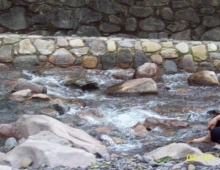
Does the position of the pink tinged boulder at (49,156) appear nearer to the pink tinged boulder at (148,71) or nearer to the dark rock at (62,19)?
the pink tinged boulder at (148,71)

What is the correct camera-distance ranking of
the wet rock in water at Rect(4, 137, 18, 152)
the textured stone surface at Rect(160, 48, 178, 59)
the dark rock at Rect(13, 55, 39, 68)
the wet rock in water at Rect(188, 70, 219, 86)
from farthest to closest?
the textured stone surface at Rect(160, 48, 178, 59), the dark rock at Rect(13, 55, 39, 68), the wet rock in water at Rect(188, 70, 219, 86), the wet rock in water at Rect(4, 137, 18, 152)

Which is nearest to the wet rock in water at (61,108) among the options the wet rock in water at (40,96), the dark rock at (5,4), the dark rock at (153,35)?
the wet rock in water at (40,96)

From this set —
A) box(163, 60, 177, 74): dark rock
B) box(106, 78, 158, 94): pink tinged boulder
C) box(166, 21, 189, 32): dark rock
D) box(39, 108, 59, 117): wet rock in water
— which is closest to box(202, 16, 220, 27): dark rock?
box(166, 21, 189, 32): dark rock

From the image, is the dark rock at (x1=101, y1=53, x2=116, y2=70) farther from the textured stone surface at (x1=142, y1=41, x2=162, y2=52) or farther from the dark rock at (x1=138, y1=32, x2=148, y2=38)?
the dark rock at (x1=138, y1=32, x2=148, y2=38)

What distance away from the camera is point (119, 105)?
17.3ft

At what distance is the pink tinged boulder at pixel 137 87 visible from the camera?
18.7 ft

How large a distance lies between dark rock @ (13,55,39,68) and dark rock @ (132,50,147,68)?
121cm

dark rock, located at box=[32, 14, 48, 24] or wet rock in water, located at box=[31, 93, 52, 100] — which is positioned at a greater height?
dark rock, located at box=[32, 14, 48, 24]

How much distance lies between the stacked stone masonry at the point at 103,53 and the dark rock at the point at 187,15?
5.51 feet

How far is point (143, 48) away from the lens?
6891mm

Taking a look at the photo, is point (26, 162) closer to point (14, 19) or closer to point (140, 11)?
point (14, 19)

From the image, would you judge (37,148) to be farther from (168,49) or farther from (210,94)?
(168,49)

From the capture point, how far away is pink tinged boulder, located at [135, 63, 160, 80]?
20.9ft

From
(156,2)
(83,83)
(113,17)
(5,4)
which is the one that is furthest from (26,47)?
(156,2)
